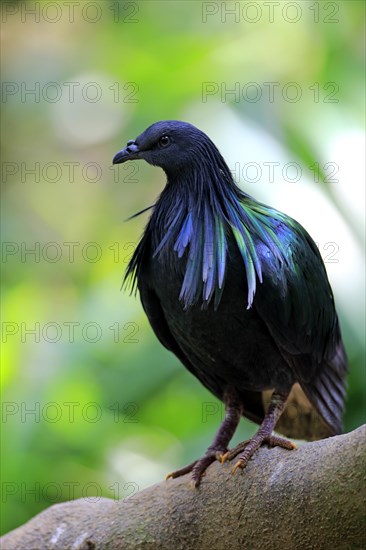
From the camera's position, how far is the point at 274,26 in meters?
5.32

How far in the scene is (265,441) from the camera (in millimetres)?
2967

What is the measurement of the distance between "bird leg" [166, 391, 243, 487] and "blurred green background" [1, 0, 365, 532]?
1120 millimetres

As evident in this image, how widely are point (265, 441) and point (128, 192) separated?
9.35 ft

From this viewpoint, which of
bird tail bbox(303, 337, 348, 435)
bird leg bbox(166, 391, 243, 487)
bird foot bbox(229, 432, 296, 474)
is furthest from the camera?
bird tail bbox(303, 337, 348, 435)

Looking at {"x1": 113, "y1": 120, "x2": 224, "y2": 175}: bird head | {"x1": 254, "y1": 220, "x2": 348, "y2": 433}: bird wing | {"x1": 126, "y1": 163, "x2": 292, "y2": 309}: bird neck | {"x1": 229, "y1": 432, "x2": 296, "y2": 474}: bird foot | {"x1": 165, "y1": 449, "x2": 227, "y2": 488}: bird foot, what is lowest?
{"x1": 165, "y1": 449, "x2": 227, "y2": 488}: bird foot

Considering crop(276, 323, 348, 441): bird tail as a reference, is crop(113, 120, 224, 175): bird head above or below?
above

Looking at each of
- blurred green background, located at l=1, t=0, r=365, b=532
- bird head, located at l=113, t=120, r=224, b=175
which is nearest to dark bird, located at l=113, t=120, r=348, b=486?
bird head, located at l=113, t=120, r=224, b=175

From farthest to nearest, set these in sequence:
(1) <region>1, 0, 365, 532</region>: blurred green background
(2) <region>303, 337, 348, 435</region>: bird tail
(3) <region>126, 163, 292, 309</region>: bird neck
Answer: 1. (1) <region>1, 0, 365, 532</region>: blurred green background
2. (2) <region>303, 337, 348, 435</region>: bird tail
3. (3) <region>126, 163, 292, 309</region>: bird neck

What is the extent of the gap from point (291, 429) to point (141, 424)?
1314 mm

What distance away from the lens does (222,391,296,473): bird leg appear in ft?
9.44

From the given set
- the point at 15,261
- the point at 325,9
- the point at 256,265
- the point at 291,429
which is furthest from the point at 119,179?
the point at 256,265

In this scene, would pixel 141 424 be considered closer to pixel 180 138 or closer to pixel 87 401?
pixel 87 401

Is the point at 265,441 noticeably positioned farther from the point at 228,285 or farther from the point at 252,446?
the point at 228,285

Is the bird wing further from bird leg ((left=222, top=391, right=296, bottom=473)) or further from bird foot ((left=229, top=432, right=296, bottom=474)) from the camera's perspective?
bird foot ((left=229, top=432, right=296, bottom=474))
